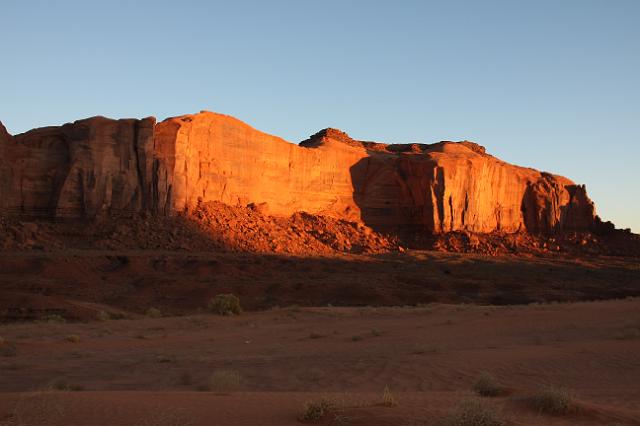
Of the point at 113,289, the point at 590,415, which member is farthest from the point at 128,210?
the point at 590,415

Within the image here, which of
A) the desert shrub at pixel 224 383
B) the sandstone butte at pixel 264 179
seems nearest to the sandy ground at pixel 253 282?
the sandstone butte at pixel 264 179

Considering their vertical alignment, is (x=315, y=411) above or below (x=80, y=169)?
below

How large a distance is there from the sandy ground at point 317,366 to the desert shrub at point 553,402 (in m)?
0.09

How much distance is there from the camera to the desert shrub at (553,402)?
6672 millimetres

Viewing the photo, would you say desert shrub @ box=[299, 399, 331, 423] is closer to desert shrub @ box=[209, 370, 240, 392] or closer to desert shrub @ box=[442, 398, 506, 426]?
desert shrub @ box=[442, 398, 506, 426]

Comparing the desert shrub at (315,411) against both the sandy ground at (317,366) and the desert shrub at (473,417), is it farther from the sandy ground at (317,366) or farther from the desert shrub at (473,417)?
the desert shrub at (473,417)

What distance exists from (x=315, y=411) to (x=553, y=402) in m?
2.56

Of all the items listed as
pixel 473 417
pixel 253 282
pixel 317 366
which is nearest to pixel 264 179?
pixel 253 282

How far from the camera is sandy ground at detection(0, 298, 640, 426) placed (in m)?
6.43

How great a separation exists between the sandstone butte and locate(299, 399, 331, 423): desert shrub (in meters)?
31.2

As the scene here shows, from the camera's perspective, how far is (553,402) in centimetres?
673

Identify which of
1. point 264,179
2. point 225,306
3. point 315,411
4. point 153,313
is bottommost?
point 153,313

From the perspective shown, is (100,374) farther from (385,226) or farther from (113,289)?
(385,226)

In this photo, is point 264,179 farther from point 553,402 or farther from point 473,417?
point 473,417
